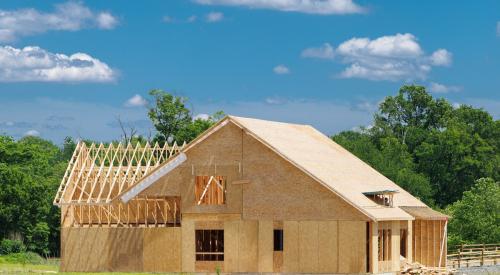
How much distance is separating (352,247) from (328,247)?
1268 mm

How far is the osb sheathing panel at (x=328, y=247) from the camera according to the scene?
2130 inches

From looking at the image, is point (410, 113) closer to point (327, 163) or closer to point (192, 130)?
point (192, 130)

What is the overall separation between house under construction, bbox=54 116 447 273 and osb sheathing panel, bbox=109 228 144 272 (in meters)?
0.05

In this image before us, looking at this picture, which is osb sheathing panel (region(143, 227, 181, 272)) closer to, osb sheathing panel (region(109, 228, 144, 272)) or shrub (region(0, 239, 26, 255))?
osb sheathing panel (region(109, 228, 144, 272))

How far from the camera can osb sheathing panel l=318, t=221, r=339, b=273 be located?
177ft

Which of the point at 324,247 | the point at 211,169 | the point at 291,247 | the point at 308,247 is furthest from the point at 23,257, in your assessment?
the point at 324,247

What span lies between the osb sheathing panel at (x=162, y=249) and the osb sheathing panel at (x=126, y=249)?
1.23ft

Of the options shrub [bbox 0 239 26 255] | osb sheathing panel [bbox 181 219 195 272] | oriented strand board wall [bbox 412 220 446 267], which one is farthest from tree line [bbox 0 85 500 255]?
osb sheathing panel [bbox 181 219 195 272]

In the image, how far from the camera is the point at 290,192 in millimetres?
55062

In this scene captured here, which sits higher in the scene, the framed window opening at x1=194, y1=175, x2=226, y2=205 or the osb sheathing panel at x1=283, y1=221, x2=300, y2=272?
the framed window opening at x1=194, y1=175, x2=226, y2=205

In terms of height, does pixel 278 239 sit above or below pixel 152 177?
below

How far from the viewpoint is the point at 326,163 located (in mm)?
60281

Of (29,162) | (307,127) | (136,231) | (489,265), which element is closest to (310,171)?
(136,231)

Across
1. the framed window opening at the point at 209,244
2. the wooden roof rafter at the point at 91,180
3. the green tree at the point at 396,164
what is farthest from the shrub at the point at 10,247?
the green tree at the point at 396,164
